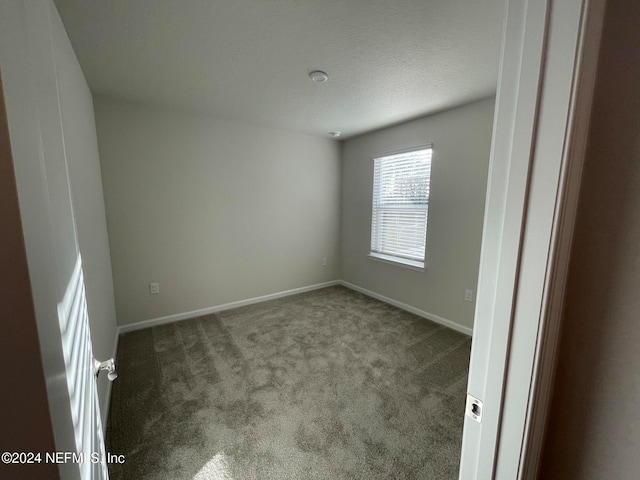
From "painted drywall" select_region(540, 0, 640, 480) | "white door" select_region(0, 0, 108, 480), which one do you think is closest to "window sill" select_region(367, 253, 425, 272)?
"painted drywall" select_region(540, 0, 640, 480)

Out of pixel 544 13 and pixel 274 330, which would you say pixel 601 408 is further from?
pixel 274 330

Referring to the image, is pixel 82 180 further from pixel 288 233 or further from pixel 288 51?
pixel 288 233

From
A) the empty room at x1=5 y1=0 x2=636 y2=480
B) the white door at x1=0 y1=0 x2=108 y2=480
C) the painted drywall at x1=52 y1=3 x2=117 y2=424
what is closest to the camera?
the white door at x1=0 y1=0 x2=108 y2=480

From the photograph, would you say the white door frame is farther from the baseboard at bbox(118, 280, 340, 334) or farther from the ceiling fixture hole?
the baseboard at bbox(118, 280, 340, 334)

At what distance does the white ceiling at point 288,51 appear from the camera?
134 centimetres

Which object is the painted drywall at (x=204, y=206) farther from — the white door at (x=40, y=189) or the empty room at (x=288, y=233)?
the white door at (x=40, y=189)

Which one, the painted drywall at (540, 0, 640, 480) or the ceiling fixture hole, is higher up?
the ceiling fixture hole

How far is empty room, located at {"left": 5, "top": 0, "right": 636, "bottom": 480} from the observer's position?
17.5 inches

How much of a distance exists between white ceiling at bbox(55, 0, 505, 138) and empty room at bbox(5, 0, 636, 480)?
0.7 inches

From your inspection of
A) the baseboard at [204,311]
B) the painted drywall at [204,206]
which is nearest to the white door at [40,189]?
the painted drywall at [204,206]

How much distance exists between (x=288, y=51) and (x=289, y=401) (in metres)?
2.37

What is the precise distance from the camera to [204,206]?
302 centimetres

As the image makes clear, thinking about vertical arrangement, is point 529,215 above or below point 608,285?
above

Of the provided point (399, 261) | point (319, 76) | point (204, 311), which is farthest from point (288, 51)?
point (204, 311)
